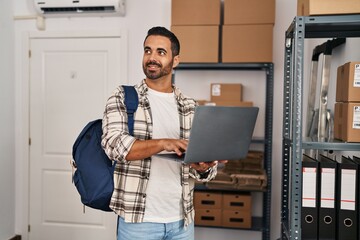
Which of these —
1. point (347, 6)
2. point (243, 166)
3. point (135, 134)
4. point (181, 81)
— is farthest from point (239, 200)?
point (347, 6)

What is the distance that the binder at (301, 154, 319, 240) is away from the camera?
1.53m

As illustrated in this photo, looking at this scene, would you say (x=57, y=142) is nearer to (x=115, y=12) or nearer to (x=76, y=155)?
(x=115, y=12)

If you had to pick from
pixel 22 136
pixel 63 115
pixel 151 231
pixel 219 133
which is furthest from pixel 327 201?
pixel 22 136

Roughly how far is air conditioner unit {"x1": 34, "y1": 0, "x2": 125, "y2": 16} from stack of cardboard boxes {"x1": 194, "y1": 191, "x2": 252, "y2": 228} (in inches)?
67.5

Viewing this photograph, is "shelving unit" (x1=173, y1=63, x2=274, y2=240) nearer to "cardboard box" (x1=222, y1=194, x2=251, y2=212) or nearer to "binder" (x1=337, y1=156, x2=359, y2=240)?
"cardboard box" (x1=222, y1=194, x2=251, y2=212)

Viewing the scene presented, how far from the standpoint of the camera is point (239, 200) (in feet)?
8.76

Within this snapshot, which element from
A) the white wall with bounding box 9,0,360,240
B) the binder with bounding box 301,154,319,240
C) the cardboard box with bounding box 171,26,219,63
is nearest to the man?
the binder with bounding box 301,154,319,240

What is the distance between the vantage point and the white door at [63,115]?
10.5 feet

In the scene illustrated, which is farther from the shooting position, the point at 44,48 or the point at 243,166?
the point at 44,48

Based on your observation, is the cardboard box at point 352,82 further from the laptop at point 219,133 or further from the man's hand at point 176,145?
the man's hand at point 176,145

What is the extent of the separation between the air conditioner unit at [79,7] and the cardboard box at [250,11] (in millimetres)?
990

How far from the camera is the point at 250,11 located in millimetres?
2613

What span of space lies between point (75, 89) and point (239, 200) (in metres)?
1.77

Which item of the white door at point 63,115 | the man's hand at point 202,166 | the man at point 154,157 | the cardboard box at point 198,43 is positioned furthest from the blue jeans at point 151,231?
the white door at point 63,115
